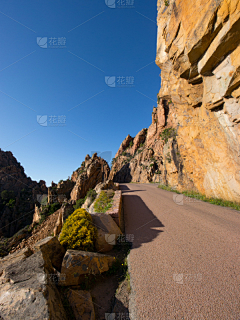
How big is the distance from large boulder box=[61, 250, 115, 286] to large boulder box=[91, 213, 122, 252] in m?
1.01

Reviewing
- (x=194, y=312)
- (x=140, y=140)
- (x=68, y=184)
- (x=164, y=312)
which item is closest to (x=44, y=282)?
(x=164, y=312)

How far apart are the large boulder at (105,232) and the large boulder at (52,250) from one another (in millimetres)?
1287

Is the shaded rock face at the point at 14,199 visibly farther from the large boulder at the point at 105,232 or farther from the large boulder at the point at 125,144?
the large boulder at the point at 105,232

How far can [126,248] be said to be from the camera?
4.64m

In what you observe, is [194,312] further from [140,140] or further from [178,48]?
[140,140]

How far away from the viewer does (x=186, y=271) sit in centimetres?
322

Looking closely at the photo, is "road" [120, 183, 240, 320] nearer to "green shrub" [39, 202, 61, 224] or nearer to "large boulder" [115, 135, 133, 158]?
"green shrub" [39, 202, 61, 224]

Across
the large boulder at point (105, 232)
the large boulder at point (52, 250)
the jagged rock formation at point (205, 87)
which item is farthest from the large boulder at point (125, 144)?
the large boulder at point (52, 250)

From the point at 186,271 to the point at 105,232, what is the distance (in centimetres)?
278

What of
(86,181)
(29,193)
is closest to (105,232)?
(86,181)

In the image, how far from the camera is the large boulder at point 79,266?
3.05 meters

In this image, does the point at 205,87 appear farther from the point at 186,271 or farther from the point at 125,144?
the point at 125,144

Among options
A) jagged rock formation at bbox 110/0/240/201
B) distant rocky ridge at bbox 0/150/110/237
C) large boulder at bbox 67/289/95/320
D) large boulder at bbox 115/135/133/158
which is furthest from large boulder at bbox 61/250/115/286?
large boulder at bbox 115/135/133/158

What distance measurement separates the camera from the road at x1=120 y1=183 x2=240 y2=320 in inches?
95.2
